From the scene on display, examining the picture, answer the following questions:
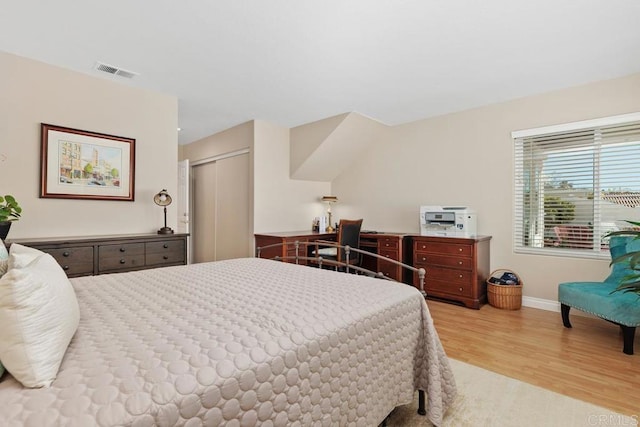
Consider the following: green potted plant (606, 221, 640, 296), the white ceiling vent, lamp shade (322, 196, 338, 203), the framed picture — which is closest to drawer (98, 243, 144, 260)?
the framed picture

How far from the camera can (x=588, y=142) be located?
3465 millimetres

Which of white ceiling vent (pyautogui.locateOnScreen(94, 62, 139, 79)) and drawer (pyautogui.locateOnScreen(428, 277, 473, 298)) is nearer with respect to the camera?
white ceiling vent (pyautogui.locateOnScreen(94, 62, 139, 79))

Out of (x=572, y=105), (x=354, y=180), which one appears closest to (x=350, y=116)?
(x=354, y=180)

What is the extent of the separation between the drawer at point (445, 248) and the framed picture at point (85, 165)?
3435mm

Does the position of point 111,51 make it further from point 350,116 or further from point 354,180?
point 354,180

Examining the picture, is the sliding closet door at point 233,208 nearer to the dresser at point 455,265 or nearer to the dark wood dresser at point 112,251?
the dark wood dresser at point 112,251

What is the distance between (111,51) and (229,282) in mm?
2302

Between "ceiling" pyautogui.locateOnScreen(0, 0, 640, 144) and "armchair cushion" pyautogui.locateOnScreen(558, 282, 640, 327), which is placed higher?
"ceiling" pyautogui.locateOnScreen(0, 0, 640, 144)

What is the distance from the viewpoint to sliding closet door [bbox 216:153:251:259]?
489cm

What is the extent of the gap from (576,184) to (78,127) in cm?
520

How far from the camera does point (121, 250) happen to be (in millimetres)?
2916

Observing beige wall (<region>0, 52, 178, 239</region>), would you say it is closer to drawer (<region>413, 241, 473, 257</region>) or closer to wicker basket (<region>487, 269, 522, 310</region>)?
drawer (<region>413, 241, 473, 257</region>)

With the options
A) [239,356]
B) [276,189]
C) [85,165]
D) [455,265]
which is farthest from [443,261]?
[85,165]

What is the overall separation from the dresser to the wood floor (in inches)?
9.4
